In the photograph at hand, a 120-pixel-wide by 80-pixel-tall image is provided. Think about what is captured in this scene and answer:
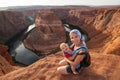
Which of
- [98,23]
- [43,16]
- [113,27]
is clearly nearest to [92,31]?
[98,23]

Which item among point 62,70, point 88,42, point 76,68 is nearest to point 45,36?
point 88,42

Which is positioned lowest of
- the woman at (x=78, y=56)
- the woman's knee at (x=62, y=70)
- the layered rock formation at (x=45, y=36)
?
the layered rock formation at (x=45, y=36)

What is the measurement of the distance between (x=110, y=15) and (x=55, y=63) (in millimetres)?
22702

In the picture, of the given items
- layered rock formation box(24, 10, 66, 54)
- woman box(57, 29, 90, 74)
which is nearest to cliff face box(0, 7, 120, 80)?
layered rock formation box(24, 10, 66, 54)

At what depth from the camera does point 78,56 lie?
177 inches

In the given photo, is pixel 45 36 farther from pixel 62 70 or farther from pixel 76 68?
pixel 76 68

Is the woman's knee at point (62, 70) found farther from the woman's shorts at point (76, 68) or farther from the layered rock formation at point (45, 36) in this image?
the layered rock formation at point (45, 36)

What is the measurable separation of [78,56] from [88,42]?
61.4ft

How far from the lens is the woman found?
4.49m

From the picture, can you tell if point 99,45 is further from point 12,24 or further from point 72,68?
point 72,68

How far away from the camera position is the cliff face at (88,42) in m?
4.77

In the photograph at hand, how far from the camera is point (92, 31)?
91.1ft

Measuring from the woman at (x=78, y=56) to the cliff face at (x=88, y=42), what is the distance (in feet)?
0.45

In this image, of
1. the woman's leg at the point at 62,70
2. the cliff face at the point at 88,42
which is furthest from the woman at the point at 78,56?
the cliff face at the point at 88,42
